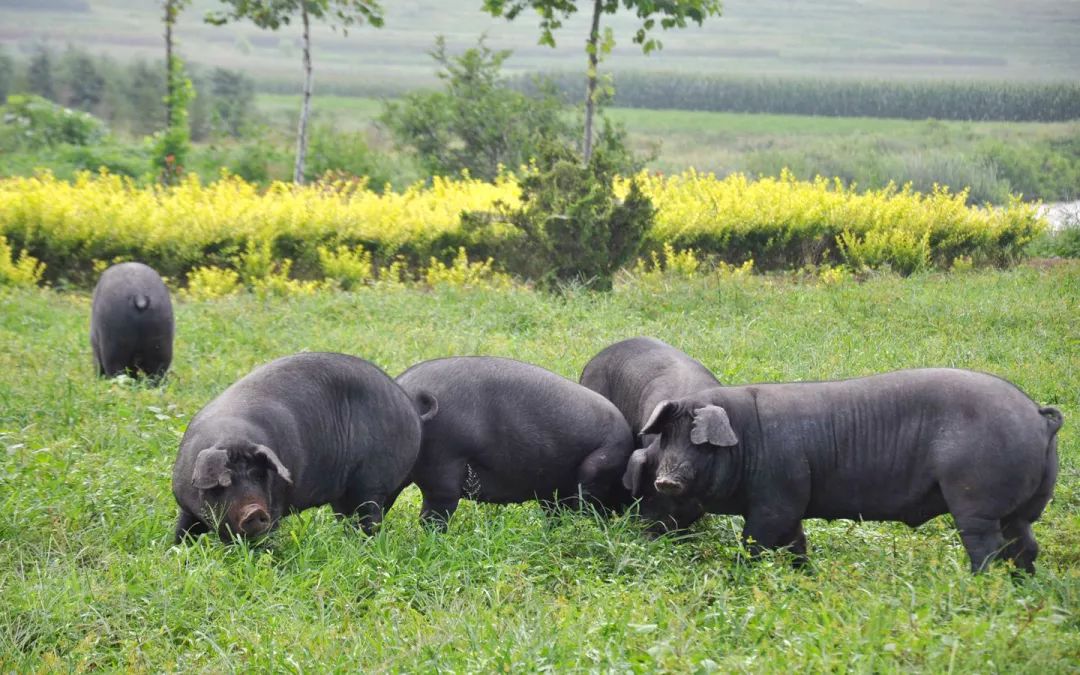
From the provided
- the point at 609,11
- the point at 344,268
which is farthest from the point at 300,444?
the point at 609,11

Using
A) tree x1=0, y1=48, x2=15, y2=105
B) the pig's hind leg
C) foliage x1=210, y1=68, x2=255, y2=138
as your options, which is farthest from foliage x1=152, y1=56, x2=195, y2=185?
the pig's hind leg

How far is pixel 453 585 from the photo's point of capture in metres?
5.35

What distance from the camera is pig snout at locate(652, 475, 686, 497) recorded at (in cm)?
575

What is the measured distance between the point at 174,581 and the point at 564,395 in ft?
7.28

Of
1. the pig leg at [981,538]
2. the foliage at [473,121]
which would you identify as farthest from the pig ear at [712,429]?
the foliage at [473,121]

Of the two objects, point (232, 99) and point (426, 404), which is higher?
point (426, 404)

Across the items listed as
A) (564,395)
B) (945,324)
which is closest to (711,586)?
(564,395)

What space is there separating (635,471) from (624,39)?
38363mm

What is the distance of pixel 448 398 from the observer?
637 centimetres

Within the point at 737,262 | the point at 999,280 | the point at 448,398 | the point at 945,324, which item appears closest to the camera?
the point at 448,398

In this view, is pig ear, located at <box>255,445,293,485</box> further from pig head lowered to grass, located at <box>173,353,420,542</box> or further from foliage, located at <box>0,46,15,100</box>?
foliage, located at <box>0,46,15,100</box>

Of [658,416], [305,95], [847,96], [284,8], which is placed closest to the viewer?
[658,416]

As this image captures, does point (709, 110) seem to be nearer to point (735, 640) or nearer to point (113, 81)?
point (113, 81)

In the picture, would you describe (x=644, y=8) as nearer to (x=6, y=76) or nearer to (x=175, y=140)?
(x=175, y=140)
